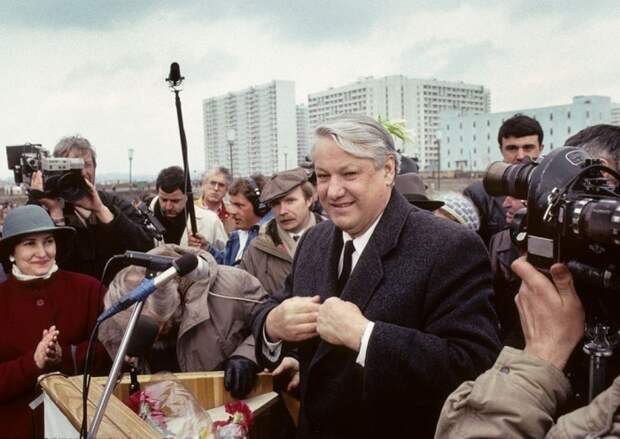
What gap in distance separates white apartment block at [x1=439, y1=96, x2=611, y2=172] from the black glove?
81160 mm

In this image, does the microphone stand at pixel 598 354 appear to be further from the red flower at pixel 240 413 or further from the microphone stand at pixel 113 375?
the red flower at pixel 240 413

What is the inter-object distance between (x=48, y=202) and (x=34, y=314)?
0.94 m

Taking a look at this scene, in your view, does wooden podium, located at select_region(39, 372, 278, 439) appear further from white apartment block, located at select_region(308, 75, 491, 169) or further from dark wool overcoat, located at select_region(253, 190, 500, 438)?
white apartment block, located at select_region(308, 75, 491, 169)

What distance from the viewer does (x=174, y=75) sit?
3715 mm

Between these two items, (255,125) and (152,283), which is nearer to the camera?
(152,283)

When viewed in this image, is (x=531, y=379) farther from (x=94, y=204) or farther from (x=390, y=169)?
(x=94, y=204)

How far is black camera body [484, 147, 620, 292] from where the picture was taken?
1211 millimetres

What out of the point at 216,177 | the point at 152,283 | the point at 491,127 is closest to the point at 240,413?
the point at 152,283

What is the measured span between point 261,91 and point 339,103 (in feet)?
47.9

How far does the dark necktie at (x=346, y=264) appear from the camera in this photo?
220 centimetres

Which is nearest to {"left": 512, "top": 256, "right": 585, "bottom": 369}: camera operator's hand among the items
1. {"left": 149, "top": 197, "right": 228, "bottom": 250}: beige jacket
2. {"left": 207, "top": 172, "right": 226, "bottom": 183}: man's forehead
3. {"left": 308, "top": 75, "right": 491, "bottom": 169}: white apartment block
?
{"left": 149, "top": 197, "right": 228, "bottom": 250}: beige jacket

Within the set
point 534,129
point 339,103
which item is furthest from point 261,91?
point 534,129

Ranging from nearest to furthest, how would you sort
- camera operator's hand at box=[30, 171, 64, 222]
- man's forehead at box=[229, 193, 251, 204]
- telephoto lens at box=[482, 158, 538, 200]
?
telephoto lens at box=[482, 158, 538, 200]
camera operator's hand at box=[30, 171, 64, 222]
man's forehead at box=[229, 193, 251, 204]

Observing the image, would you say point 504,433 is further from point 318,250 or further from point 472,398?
point 318,250
